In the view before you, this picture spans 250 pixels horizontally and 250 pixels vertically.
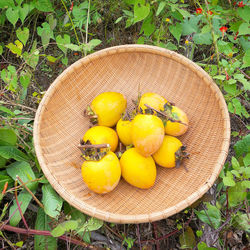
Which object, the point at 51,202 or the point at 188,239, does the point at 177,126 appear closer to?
the point at 188,239

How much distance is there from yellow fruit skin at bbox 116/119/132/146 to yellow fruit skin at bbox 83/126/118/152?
34 millimetres

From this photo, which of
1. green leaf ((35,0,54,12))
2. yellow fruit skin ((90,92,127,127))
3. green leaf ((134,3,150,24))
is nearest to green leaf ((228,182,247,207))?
yellow fruit skin ((90,92,127,127))

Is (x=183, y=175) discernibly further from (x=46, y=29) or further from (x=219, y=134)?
(x=46, y=29)

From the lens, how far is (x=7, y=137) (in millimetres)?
1396

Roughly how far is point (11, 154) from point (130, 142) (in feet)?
1.89

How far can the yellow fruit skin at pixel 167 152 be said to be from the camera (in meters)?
1.30

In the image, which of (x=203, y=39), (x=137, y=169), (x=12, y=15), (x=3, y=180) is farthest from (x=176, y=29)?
(x=3, y=180)

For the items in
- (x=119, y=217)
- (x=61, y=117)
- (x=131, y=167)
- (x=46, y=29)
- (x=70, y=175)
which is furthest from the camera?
(x=46, y=29)

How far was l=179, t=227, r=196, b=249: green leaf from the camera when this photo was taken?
134cm

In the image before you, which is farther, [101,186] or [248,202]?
[248,202]

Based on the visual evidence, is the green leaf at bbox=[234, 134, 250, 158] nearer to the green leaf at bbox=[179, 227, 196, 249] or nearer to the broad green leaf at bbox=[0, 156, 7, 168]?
the green leaf at bbox=[179, 227, 196, 249]

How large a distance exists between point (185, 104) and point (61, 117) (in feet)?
2.09

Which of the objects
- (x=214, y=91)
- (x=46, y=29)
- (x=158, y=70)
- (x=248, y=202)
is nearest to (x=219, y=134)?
(x=214, y=91)

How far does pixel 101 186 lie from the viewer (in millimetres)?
1211
